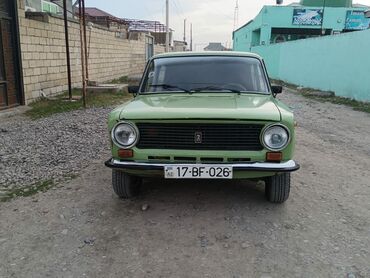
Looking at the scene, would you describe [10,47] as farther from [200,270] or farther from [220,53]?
[200,270]

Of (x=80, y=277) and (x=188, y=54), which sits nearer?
(x=80, y=277)

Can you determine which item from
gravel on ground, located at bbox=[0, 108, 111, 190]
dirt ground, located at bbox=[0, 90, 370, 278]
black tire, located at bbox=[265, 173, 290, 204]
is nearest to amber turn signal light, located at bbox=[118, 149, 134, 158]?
dirt ground, located at bbox=[0, 90, 370, 278]

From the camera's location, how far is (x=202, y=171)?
340cm

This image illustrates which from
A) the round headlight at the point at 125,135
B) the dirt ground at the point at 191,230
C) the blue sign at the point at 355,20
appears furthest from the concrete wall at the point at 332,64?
the blue sign at the point at 355,20

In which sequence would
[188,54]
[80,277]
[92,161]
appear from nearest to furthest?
[80,277] → [188,54] → [92,161]

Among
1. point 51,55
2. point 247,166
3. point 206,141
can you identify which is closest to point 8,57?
point 51,55

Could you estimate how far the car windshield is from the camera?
4.46m

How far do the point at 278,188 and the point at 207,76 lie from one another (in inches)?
64.5

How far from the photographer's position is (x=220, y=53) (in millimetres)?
4895

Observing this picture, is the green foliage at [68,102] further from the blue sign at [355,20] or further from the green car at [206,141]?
the blue sign at [355,20]

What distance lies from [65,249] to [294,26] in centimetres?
3385

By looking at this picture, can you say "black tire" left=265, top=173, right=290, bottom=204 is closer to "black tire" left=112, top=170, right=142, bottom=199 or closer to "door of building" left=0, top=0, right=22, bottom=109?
"black tire" left=112, top=170, right=142, bottom=199

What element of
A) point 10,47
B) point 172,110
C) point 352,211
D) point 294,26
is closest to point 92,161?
point 172,110

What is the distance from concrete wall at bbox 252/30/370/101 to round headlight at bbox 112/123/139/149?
1125 cm
